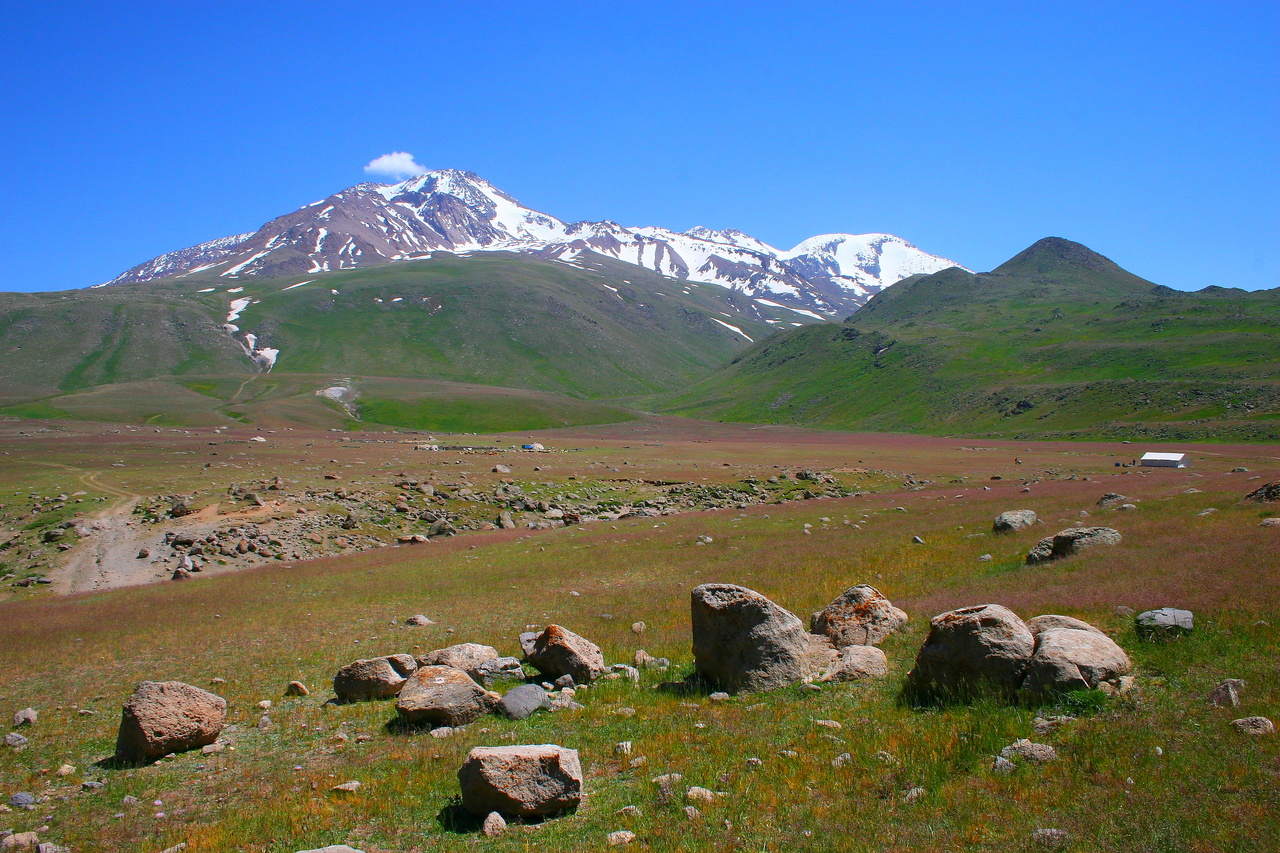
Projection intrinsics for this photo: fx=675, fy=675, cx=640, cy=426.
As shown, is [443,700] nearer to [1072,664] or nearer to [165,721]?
[165,721]

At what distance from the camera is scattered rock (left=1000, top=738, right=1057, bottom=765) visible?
819 centimetres

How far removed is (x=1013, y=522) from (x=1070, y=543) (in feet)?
23.9

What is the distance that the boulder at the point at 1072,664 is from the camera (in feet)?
32.2

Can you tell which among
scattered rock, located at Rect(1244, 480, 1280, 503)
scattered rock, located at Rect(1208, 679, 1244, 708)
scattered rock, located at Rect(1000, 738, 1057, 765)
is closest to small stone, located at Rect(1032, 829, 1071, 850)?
scattered rock, located at Rect(1000, 738, 1057, 765)

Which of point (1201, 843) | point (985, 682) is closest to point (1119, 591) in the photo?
point (985, 682)

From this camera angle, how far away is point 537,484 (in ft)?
189

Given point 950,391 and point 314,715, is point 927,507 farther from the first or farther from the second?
point 950,391

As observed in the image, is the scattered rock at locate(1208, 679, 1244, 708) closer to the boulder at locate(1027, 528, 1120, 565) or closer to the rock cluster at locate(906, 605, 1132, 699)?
the rock cluster at locate(906, 605, 1132, 699)

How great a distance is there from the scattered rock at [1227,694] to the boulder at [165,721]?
15586mm

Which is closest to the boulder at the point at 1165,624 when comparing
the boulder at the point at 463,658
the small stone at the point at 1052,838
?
the small stone at the point at 1052,838

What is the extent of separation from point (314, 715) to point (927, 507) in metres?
35.3

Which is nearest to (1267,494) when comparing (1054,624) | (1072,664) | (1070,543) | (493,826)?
(1070,543)

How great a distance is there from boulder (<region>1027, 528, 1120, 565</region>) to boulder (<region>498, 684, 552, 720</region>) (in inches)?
600

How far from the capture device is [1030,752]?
327 inches
